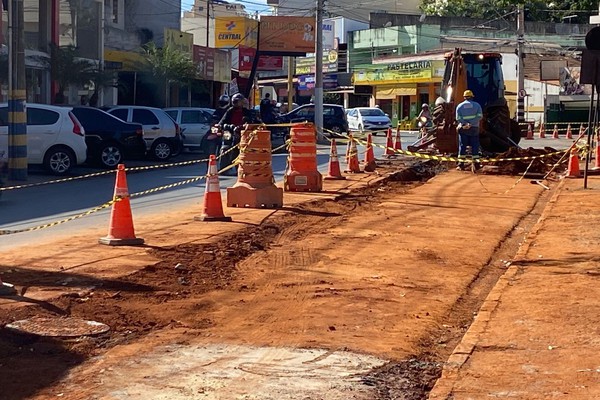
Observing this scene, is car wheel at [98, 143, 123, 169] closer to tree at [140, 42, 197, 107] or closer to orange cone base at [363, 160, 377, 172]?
orange cone base at [363, 160, 377, 172]

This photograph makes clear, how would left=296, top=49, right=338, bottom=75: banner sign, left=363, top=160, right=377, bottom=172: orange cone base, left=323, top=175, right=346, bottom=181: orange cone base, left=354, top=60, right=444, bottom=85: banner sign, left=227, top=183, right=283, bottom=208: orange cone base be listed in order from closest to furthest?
1. left=227, top=183, right=283, bottom=208: orange cone base
2. left=323, top=175, right=346, bottom=181: orange cone base
3. left=363, top=160, right=377, bottom=172: orange cone base
4. left=354, top=60, right=444, bottom=85: banner sign
5. left=296, top=49, right=338, bottom=75: banner sign

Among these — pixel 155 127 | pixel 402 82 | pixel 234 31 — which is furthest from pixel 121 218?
pixel 402 82

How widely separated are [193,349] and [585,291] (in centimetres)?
417

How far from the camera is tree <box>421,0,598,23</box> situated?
266 ft

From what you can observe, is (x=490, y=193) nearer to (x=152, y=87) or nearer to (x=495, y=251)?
(x=495, y=251)


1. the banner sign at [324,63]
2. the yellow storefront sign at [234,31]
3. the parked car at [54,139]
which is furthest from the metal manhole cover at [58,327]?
the banner sign at [324,63]

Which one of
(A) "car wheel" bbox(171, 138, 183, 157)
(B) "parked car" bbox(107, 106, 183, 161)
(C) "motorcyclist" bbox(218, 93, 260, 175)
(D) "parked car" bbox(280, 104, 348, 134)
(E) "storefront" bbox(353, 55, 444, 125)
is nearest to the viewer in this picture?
(C) "motorcyclist" bbox(218, 93, 260, 175)

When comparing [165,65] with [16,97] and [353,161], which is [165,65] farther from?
[16,97]

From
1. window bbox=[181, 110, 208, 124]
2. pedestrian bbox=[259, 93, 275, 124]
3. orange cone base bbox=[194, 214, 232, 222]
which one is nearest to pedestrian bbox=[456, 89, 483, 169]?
pedestrian bbox=[259, 93, 275, 124]

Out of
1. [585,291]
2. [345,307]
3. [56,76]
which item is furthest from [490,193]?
[56,76]

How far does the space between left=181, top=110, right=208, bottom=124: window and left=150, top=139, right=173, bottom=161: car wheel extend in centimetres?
342

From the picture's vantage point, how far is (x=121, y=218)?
11359mm

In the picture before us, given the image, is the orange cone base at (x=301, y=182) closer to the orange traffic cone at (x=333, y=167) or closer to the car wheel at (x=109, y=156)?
the orange traffic cone at (x=333, y=167)

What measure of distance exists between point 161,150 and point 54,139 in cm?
611
